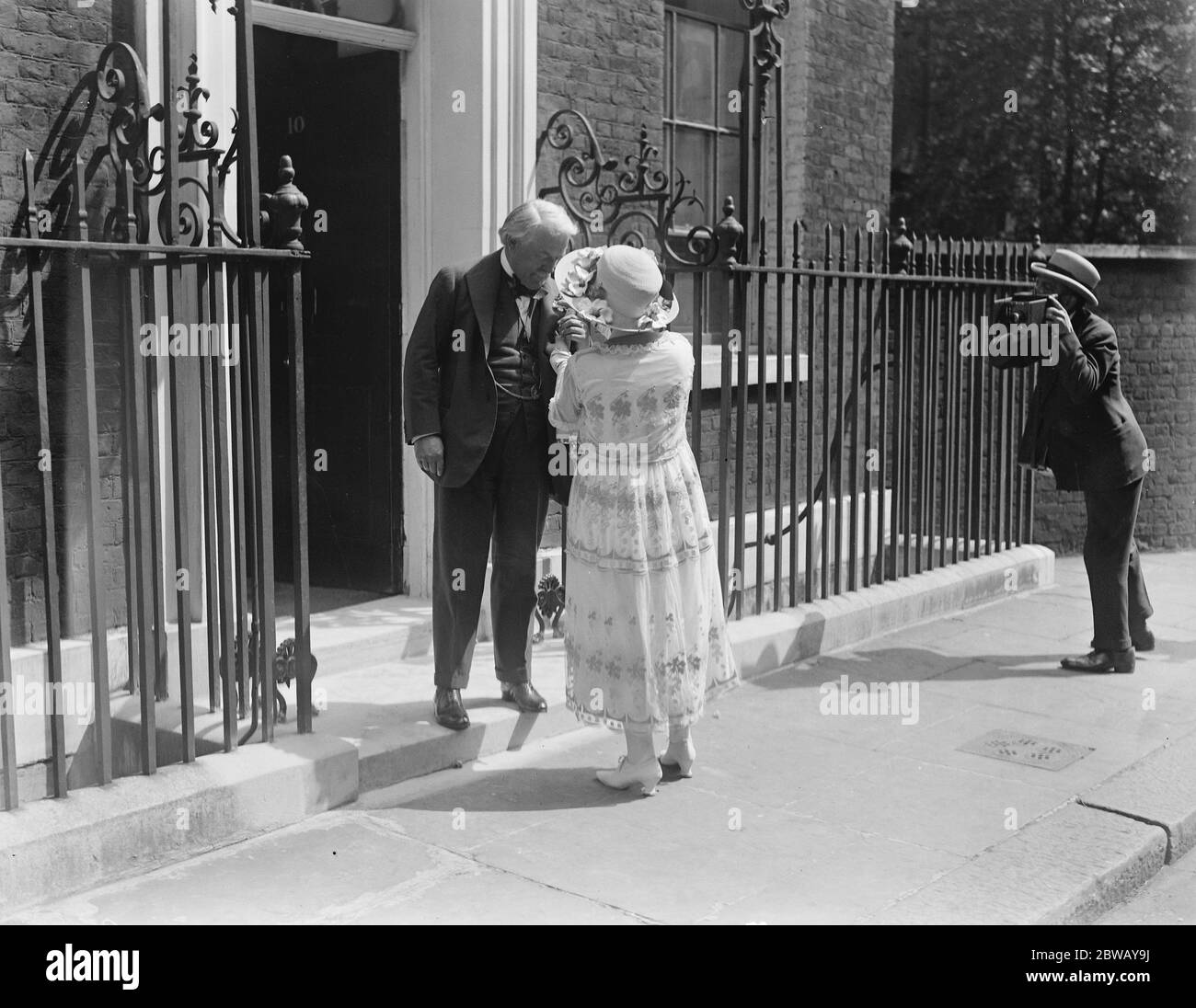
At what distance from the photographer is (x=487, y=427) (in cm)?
536

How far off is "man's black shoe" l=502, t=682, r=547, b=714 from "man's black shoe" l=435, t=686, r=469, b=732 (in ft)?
1.00

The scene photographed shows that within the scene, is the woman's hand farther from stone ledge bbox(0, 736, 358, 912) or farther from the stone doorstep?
stone ledge bbox(0, 736, 358, 912)

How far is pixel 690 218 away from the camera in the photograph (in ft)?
29.2

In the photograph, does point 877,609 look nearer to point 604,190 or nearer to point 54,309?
point 604,190

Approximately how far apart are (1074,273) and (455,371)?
11.1 feet

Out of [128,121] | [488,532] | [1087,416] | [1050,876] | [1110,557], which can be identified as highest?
[128,121]

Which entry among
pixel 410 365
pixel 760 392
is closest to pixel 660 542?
pixel 410 365

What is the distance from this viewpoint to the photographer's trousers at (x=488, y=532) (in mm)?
5484

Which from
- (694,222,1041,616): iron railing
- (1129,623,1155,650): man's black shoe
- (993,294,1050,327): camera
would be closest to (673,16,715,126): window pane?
(694,222,1041,616): iron railing

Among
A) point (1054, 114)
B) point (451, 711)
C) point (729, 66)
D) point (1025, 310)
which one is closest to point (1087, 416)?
point (1025, 310)

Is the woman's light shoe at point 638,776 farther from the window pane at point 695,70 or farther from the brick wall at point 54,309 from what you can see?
the window pane at point 695,70

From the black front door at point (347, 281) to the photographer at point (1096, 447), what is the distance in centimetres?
321

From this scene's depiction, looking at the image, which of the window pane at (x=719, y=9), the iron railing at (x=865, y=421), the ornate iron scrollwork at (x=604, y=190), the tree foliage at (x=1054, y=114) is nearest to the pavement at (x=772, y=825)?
the iron railing at (x=865, y=421)

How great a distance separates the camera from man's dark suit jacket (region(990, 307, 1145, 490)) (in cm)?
681
